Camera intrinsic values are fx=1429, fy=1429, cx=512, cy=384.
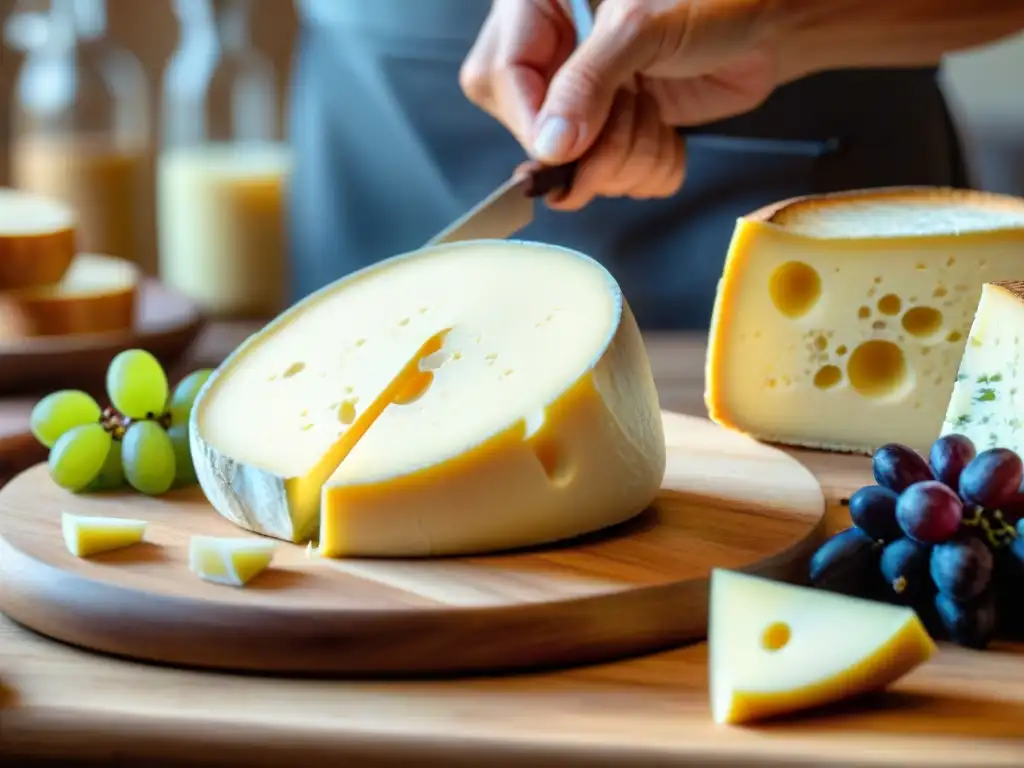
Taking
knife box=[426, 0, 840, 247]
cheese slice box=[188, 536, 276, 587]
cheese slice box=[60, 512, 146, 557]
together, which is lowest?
cheese slice box=[60, 512, 146, 557]

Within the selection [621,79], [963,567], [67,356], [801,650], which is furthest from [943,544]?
[67,356]

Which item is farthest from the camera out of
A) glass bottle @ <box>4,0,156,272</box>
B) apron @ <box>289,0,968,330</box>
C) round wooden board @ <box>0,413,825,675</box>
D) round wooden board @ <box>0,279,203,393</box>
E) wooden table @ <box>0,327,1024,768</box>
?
glass bottle @ <box>4,0,156,272</box>

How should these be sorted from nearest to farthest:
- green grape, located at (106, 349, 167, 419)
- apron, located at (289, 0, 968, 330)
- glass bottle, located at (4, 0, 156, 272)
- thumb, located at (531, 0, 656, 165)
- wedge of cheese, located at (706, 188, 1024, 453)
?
green grape, located at (106, 349, 167, 419), wedge of cheese, located at (706, 188, 1024, 453), thumb, located at (531, 0, 656, 165), apron, located at (289, 0, 968, 330), glass bottle, located at (4, 0, 156, 272)

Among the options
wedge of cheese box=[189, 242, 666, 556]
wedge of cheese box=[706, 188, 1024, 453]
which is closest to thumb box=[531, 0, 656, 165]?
wedge of cheese box=[706, 188, 1024, 453]

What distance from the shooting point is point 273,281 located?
2.91 m

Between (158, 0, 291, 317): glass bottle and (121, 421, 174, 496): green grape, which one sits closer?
(121, 421, 174, 496): green grape

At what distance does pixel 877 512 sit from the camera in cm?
100

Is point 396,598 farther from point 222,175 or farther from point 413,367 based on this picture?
point 222,175

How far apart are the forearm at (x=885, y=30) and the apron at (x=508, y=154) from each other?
28cm

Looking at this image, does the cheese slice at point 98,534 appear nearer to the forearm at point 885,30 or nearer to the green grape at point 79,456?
the green grape at point 79,456

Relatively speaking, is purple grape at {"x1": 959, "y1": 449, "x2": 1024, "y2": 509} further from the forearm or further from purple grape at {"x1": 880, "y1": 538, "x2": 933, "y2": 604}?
the forearm

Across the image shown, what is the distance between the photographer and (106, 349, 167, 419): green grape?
4.17 ft

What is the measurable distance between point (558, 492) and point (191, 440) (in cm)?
30

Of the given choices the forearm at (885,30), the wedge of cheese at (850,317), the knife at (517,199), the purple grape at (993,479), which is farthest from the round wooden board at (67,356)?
the purple grape at (993,479)
